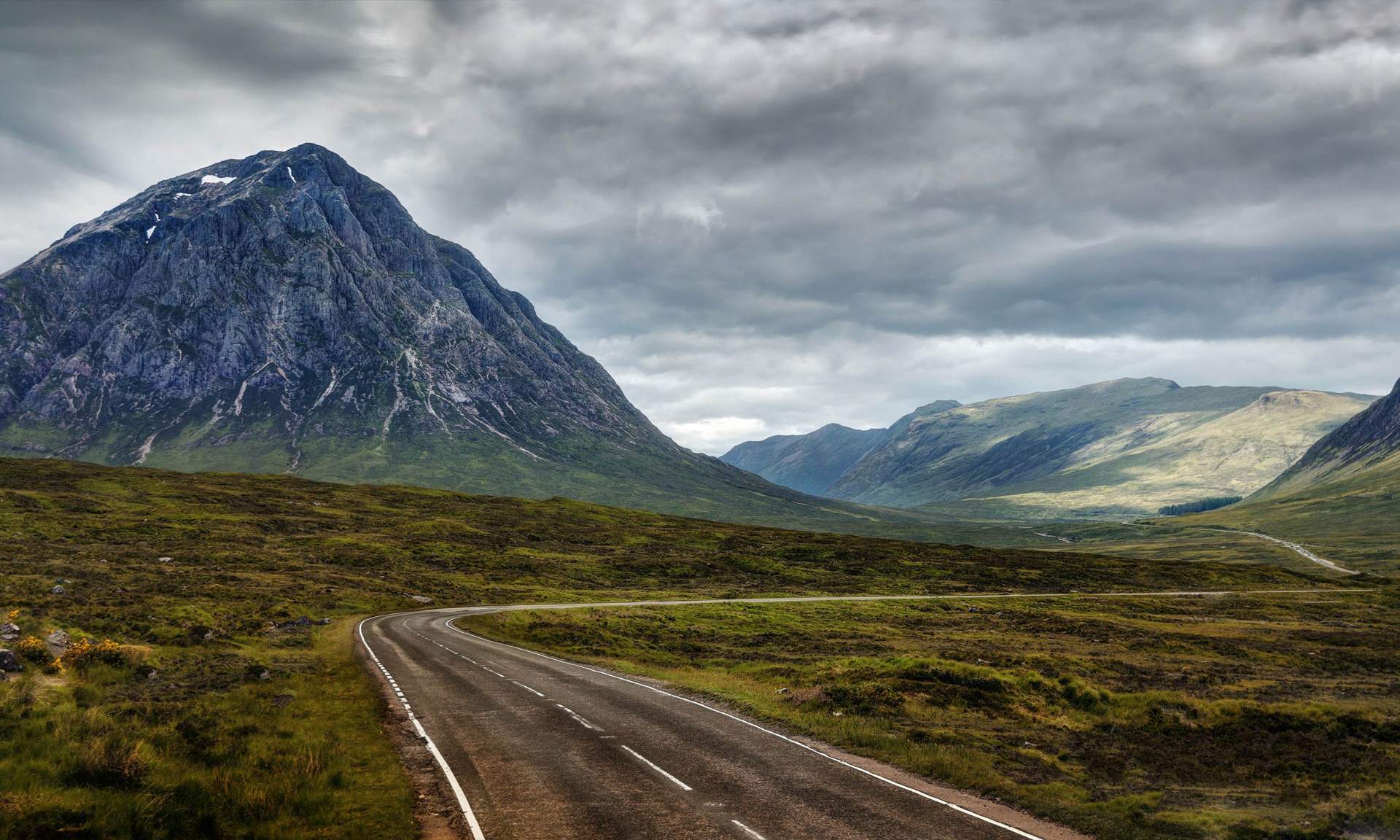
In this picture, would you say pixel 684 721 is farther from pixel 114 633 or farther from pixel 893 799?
pixel 114 633

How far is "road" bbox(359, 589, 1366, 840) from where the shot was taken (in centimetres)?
1511

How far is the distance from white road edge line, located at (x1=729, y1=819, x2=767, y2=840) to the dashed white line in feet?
30.1

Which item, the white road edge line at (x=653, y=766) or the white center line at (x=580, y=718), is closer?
the white road edge line at (x=653, y=766)

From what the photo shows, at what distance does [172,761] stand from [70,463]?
18548 cm

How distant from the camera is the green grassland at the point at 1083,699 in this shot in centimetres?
1903

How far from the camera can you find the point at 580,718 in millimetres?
24984

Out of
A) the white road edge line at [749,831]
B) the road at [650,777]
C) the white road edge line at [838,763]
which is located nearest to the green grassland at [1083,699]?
the white road edge line at [838,763]

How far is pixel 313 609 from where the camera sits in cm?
5947

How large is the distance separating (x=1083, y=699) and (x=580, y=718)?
79.4 ft

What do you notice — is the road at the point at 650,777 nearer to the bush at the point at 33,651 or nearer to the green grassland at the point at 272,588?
the green grassland at the point at 272,588

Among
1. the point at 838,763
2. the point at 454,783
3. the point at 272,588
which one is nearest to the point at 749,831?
the point at 838,763

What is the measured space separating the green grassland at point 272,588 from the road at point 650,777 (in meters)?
2.23

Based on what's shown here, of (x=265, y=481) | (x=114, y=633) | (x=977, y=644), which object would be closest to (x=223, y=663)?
(x=114, y=633)

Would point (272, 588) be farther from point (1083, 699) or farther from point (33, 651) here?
point (1083, 699)
